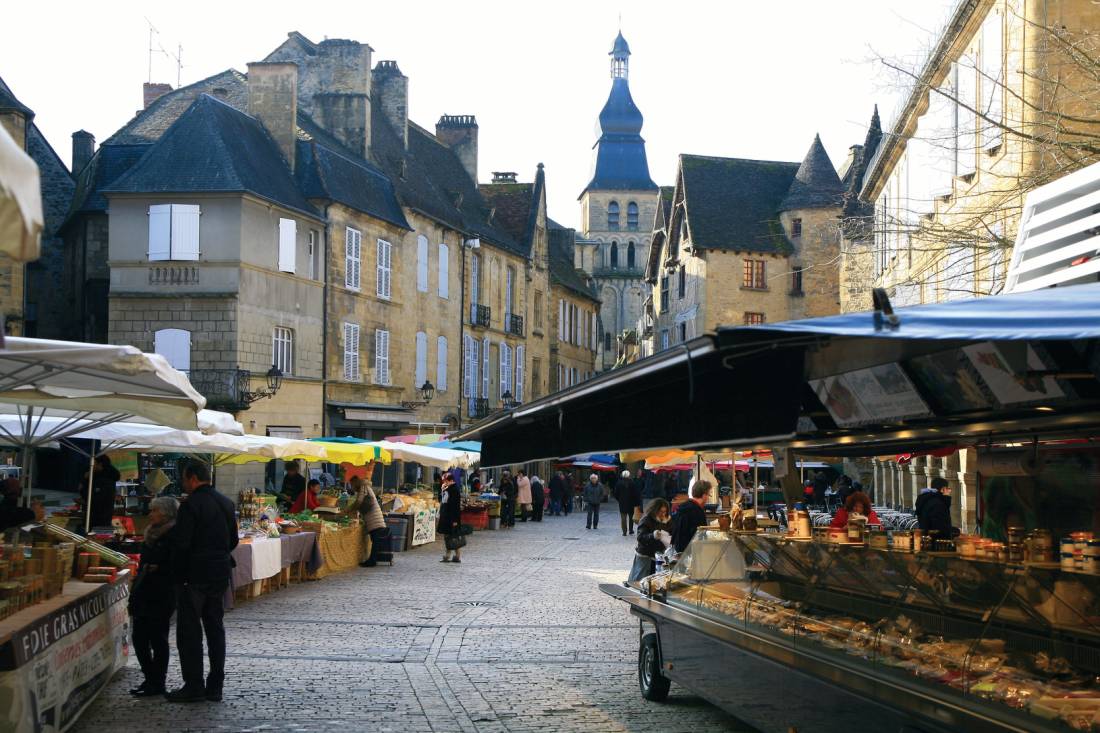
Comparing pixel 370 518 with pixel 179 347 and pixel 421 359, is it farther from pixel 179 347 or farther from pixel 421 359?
pixel 421 359

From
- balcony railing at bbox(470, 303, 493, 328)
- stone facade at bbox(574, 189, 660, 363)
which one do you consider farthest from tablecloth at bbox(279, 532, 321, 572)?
stone facade at bbox(574, 189, 660, 363)

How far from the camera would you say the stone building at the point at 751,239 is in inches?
2215

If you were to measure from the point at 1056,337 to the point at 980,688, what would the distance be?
2.50 m

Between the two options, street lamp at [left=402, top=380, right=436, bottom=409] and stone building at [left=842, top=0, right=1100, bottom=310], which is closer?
stone building at [left=842, top=0, right=1100, bottom=310]

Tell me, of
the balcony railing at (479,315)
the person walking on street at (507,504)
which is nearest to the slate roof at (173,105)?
the balcony railing at (479,315)

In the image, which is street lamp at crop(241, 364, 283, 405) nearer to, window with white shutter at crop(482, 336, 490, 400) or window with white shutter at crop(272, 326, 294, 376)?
window with white shutter at crop(272, 326, 294, 376)

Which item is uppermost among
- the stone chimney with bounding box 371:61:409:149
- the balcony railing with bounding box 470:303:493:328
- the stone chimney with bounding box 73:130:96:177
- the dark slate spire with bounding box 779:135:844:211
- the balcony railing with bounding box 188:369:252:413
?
the stone chimney with bounding box 371:61:409:149

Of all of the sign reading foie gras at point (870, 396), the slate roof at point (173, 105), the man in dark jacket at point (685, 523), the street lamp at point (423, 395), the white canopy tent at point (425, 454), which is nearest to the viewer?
the sign reading foie gras at point (870, 396)

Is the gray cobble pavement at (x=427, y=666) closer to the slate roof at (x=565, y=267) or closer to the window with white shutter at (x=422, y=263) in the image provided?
the window with white shutter at (x=422, y=263)

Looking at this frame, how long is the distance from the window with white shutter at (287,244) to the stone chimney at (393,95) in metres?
15.2

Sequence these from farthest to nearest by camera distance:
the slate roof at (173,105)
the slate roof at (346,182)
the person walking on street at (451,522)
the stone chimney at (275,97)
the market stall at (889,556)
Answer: the slate roof at (173,105) → the stone chimney at (275,97) → the slate roof at (346,182) → the person walking on street at (451,522) → the market stall at (889,556)

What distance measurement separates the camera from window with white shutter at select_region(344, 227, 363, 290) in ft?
129

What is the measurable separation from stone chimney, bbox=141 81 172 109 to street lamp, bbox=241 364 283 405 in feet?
52.1

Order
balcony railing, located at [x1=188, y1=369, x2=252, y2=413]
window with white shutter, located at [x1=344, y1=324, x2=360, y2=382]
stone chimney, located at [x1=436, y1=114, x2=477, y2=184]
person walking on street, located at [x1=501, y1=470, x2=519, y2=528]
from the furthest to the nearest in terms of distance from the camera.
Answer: stone chimney, located at [x1=436, y1=114, x2=477, y2=184] < window with white shutter, located at [x1=344, y1=324, x2=360, y2=382] < person walking on street, located at [x1=501, y1=470, x2=519, y2=528] < balcony railing, located at [x1=188, y1=369, x2=252, y2=413]
